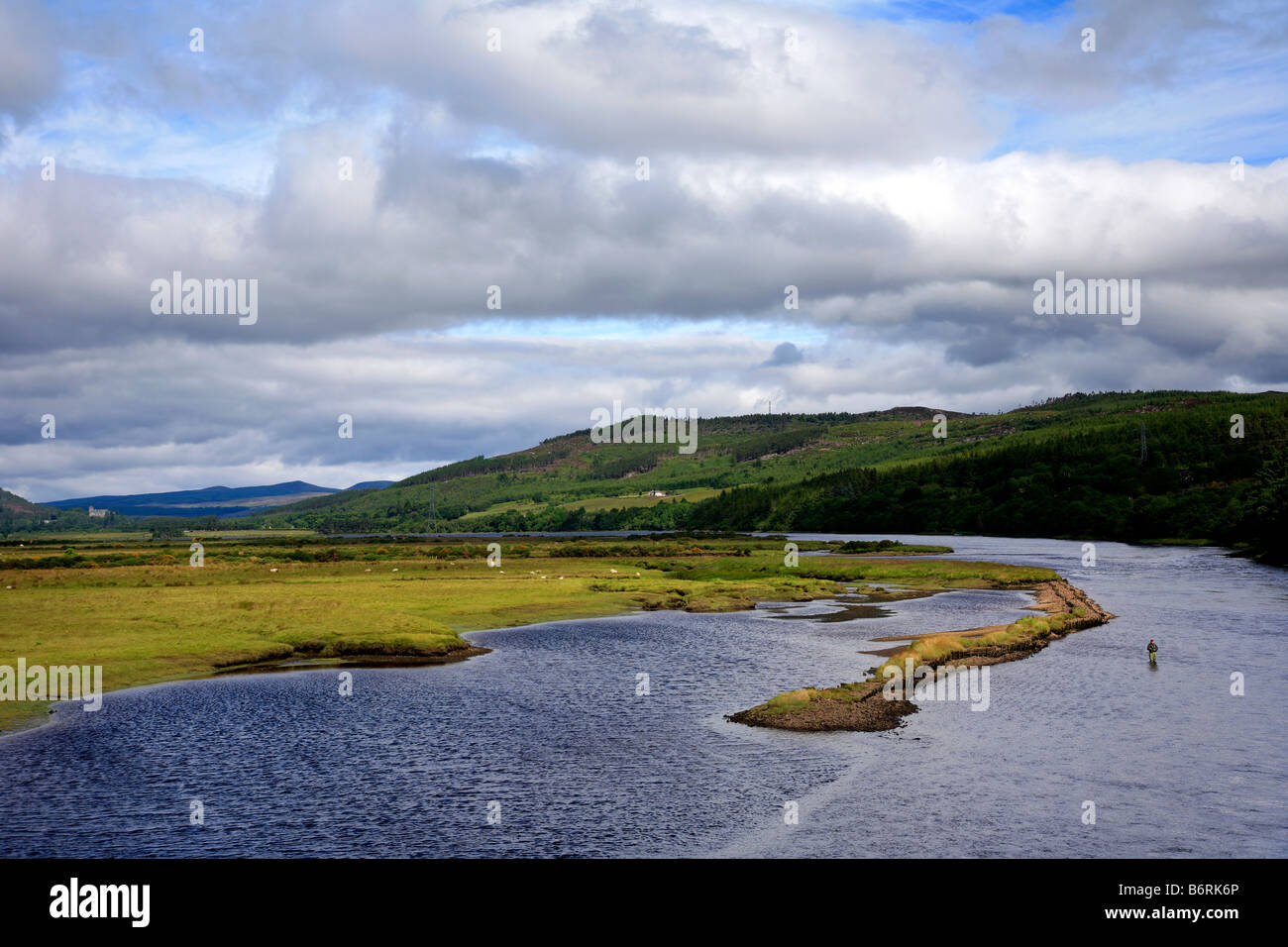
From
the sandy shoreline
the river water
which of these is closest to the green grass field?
the river water

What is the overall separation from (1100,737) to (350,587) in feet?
278

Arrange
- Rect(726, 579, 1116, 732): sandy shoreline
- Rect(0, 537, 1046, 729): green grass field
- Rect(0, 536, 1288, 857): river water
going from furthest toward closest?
Rect(0, 537, 1046, 729): green grass field < Rect(726, 579, 1116, 732): sandy shoreline < Rect(0, 536, 1288, 857): river water

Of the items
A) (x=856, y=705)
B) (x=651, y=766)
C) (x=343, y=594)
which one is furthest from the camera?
(x=343, y=594)

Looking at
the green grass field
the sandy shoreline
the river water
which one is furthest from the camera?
the green grass field

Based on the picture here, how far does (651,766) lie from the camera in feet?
130

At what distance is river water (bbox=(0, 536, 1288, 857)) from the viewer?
1219 inches

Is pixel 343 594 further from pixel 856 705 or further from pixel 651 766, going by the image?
pixel 651 766

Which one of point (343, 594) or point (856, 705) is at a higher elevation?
point (343, 594)

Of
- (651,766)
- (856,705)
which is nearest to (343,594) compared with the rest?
(856,705)

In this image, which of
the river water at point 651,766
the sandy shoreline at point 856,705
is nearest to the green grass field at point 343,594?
the river water at point 651,766

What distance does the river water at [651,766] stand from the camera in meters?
31.0

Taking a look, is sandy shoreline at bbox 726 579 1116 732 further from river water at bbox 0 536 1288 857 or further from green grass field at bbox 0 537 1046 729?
green grass field at bbox 0 537 1046 729

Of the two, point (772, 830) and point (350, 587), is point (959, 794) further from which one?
point (350, 587)

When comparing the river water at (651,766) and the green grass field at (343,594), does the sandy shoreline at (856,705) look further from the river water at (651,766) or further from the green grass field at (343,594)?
the green grass field at (343,594)
